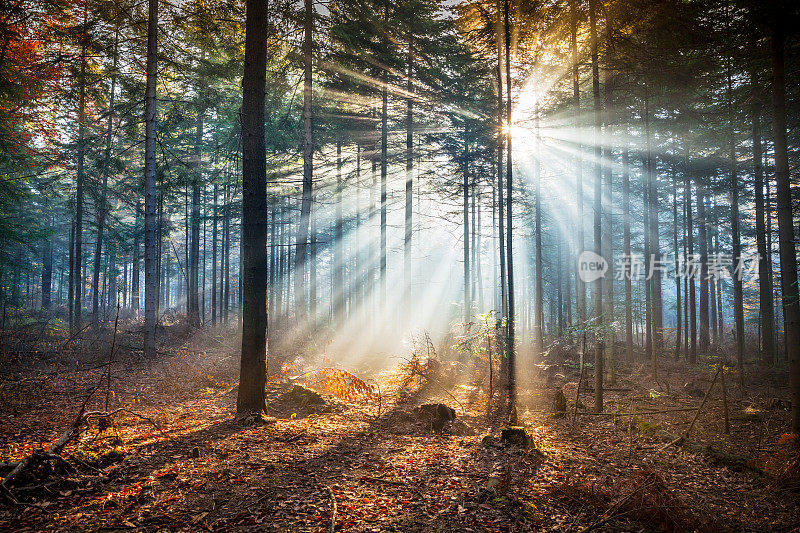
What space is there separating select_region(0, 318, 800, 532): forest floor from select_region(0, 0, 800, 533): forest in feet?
0.15

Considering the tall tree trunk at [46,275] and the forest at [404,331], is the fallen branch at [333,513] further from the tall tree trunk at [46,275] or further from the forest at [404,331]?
the tall tree trunk at [46,275]

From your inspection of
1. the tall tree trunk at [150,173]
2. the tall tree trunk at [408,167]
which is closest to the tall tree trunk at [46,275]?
the tall tree trunk at [150,173]

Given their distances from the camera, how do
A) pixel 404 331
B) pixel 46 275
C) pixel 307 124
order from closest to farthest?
pixel 307 124, pixel 404 331, pixel 46 275

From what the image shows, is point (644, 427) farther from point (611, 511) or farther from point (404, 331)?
point (404, 331)

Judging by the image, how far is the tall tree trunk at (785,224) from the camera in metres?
7.84

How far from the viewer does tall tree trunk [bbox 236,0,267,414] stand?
7.40m

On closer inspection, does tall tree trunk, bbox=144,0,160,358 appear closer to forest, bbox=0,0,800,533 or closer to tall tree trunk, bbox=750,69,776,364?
forest, bbox=0,0,800,533

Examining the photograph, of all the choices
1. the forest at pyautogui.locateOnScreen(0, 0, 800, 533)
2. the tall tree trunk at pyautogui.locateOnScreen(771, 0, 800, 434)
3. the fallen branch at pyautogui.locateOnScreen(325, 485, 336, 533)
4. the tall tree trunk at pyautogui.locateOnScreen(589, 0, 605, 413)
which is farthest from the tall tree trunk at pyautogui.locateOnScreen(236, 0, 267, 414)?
the tall tree trunk at pyautogui.locateOnScreen(771, 0, 800, 434)

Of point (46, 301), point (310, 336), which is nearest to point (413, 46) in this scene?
point (310, 336)

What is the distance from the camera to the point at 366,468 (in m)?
5.70

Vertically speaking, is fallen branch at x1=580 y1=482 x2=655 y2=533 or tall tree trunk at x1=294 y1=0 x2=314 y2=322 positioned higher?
tall tree trunk at x1=294 y1=0 x2=314 y2=322

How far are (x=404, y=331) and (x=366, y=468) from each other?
13321mm

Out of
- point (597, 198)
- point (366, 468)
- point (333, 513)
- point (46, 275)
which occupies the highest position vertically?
point (597, 198)

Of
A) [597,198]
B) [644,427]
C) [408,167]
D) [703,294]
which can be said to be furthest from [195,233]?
[703,294]
